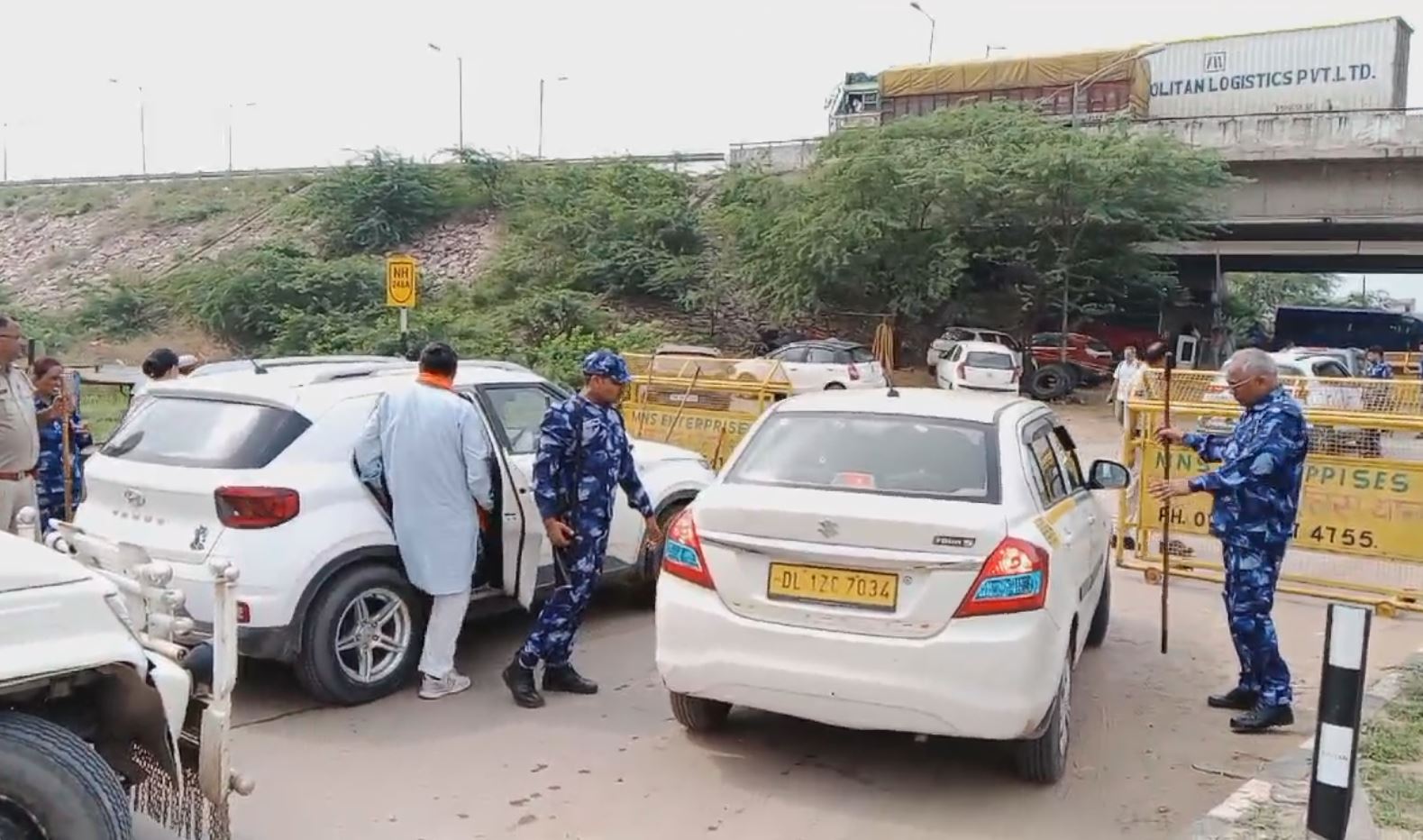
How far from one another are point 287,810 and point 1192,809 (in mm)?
3389

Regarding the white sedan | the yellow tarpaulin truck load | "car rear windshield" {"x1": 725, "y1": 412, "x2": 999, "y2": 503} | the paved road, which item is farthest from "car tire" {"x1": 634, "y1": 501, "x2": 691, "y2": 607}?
the yellow tarpaulin truck load

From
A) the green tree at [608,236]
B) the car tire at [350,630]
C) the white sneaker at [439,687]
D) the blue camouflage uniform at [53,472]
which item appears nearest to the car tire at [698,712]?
the white sneaker at [439,687]

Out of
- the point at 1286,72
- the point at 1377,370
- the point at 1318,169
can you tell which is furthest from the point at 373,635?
the point at 1286,72

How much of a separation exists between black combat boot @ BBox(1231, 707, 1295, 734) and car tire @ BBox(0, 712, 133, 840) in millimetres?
4605

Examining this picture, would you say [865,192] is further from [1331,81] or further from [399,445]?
[399,445]

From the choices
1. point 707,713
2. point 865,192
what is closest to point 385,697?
point 707,713

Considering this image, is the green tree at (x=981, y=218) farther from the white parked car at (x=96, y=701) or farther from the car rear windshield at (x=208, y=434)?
the white parked car at (x=96, y=701)

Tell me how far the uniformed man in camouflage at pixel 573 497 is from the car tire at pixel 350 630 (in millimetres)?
506

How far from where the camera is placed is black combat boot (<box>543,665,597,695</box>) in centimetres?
593

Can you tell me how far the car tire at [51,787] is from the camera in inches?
121

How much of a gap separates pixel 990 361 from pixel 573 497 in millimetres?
19418

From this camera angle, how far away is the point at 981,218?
28531 mm

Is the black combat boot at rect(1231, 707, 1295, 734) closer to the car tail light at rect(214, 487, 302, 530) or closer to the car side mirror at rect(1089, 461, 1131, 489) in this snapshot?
the car side mirror at rect(1089, 461, 1131, 489)

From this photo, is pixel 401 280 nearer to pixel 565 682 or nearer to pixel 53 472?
pixel 53 472
